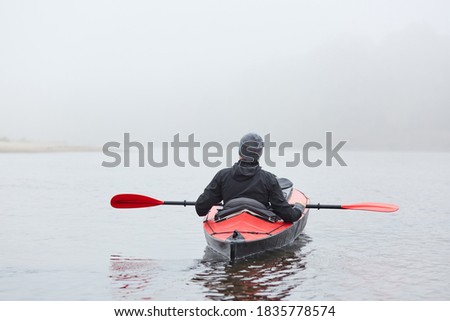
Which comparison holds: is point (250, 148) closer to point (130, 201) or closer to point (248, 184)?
point (248, 184)

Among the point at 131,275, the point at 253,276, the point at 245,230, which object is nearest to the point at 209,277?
the point at 253,276

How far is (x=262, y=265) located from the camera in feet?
31.2

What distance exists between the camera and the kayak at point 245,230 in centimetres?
923

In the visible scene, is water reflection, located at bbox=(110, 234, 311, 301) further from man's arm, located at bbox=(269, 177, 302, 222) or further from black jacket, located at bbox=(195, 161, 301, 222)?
black jacket, located at bbox=(195, 161, 301, 222)

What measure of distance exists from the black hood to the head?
0.26 feet

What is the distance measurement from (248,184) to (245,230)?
2.56 ft

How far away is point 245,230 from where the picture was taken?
31.4ft

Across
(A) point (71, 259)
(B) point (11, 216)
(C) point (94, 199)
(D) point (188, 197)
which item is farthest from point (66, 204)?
(A) point (71, 259)

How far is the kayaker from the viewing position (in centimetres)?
981

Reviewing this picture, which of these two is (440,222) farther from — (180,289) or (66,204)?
(66,204)

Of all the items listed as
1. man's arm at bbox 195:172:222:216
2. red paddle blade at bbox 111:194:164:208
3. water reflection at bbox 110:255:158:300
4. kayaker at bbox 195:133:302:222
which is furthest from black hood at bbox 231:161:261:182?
red paddle blade at bbox 111:194:164:208

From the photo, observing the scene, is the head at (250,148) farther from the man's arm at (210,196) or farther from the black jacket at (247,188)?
the man's arm at (210,196)
